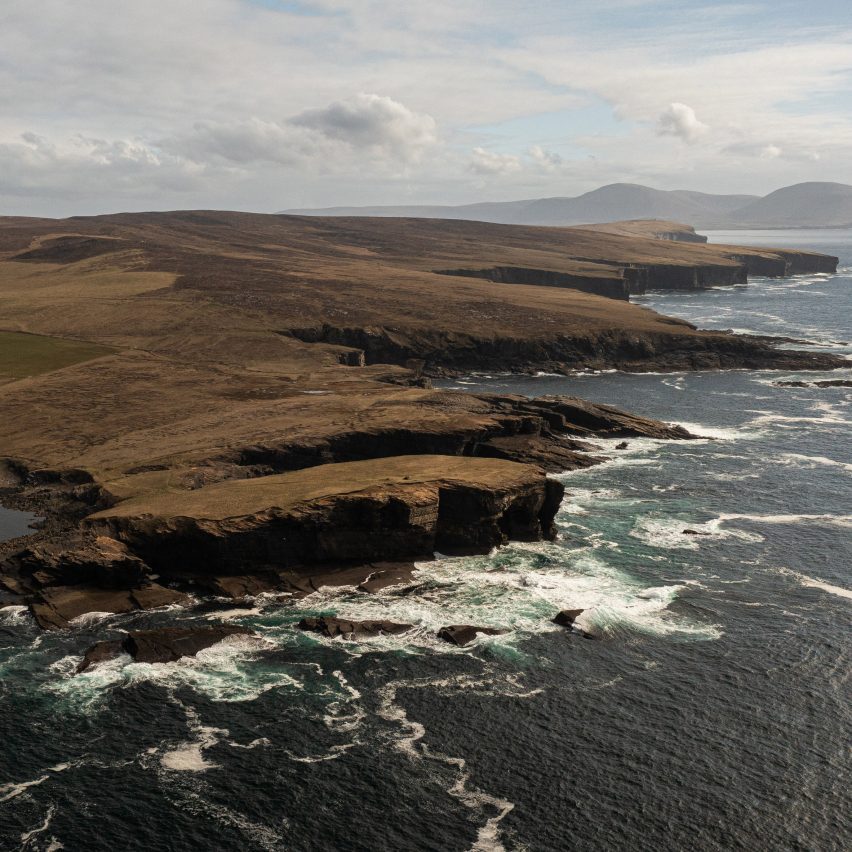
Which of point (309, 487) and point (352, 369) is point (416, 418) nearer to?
point (309, 487)

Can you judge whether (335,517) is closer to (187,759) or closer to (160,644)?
(160,644)

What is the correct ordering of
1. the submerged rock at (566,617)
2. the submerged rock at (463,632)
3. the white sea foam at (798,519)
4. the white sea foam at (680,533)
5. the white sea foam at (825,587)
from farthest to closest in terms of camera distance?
the white sea foam at (798,519) → the white sea foam at (680,533) → the white sea foam at (825,587) → the submerged rock at (566,617) → the submerged rock at (463,632)

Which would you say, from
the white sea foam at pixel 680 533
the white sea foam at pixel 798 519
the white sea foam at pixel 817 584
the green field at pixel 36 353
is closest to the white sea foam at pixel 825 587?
the white sea foam at pixel 817 584

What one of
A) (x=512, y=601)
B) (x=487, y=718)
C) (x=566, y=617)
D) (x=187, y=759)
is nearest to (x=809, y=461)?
(x=512, y=601)

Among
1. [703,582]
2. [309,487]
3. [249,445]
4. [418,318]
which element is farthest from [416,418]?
[418,318]

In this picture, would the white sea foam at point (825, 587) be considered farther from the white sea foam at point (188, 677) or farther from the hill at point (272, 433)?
the white sea foam at point (188, 677)

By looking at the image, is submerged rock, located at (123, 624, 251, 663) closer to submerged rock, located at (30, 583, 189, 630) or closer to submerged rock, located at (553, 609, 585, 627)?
submerged rock, located at (30, 583, 189, 630)
